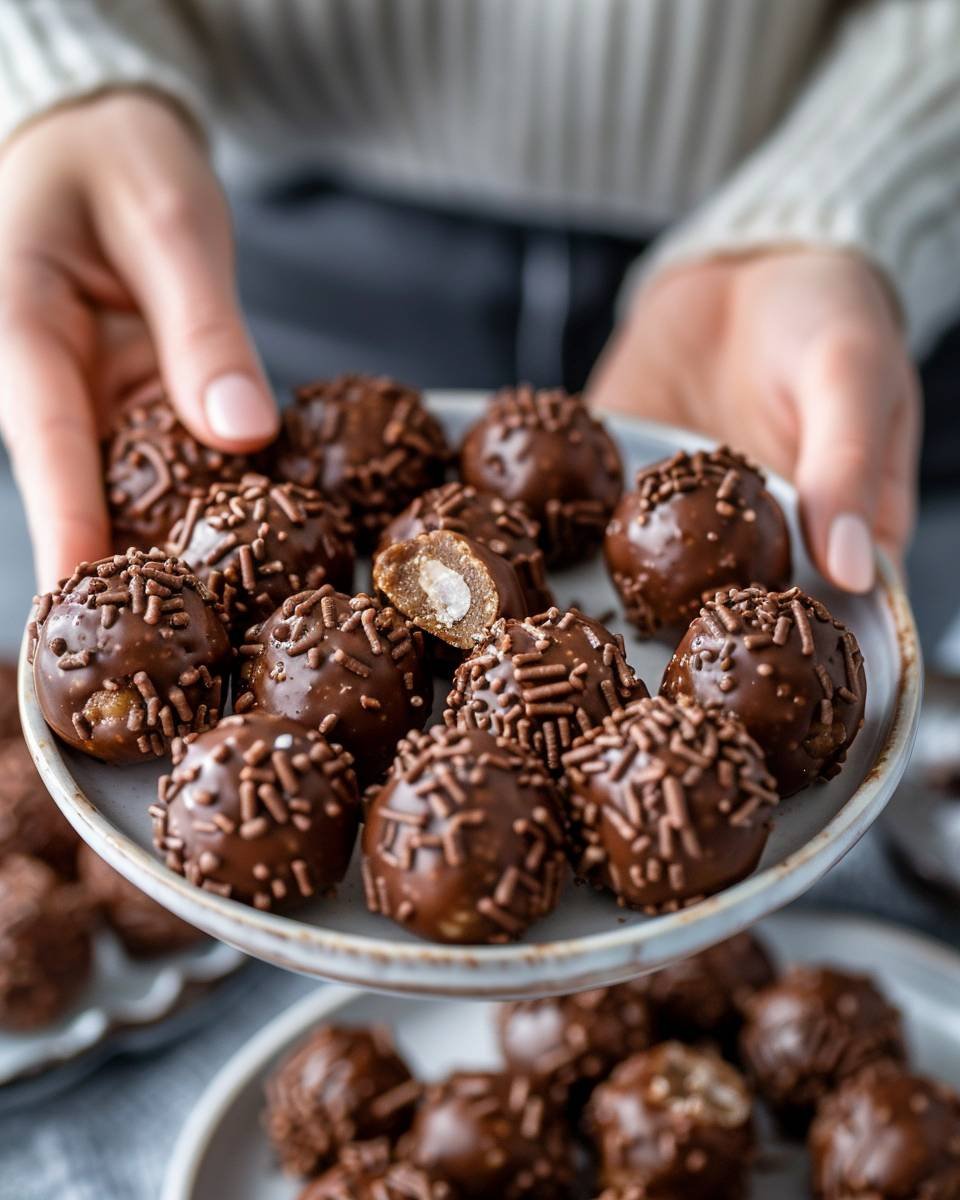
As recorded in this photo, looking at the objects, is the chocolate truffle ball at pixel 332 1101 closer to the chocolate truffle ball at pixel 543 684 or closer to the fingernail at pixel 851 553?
the chocolate truffle ball at pixel 543 684

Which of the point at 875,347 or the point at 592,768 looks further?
the point at 875,347

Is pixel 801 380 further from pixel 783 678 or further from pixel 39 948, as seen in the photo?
pixel 39 948

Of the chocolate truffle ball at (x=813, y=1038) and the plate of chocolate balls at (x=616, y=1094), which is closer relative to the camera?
the plate of chocolate balls at (x=616, y=1094)

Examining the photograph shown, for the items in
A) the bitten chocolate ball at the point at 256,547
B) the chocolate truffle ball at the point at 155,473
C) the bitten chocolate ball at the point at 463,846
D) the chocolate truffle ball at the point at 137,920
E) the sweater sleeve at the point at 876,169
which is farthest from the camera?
the sweater sleeve at the point at 876,169

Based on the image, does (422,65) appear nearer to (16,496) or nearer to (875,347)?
(875,347)

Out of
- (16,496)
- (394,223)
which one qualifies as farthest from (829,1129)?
(16,496)

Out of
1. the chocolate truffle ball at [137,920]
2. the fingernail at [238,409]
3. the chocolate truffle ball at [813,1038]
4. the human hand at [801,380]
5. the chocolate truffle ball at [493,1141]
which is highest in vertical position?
the fingernail at [238,409]

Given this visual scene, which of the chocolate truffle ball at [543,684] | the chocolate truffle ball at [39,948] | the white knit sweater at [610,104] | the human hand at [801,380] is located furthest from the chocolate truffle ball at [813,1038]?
the white knit sweater at [610,104]
